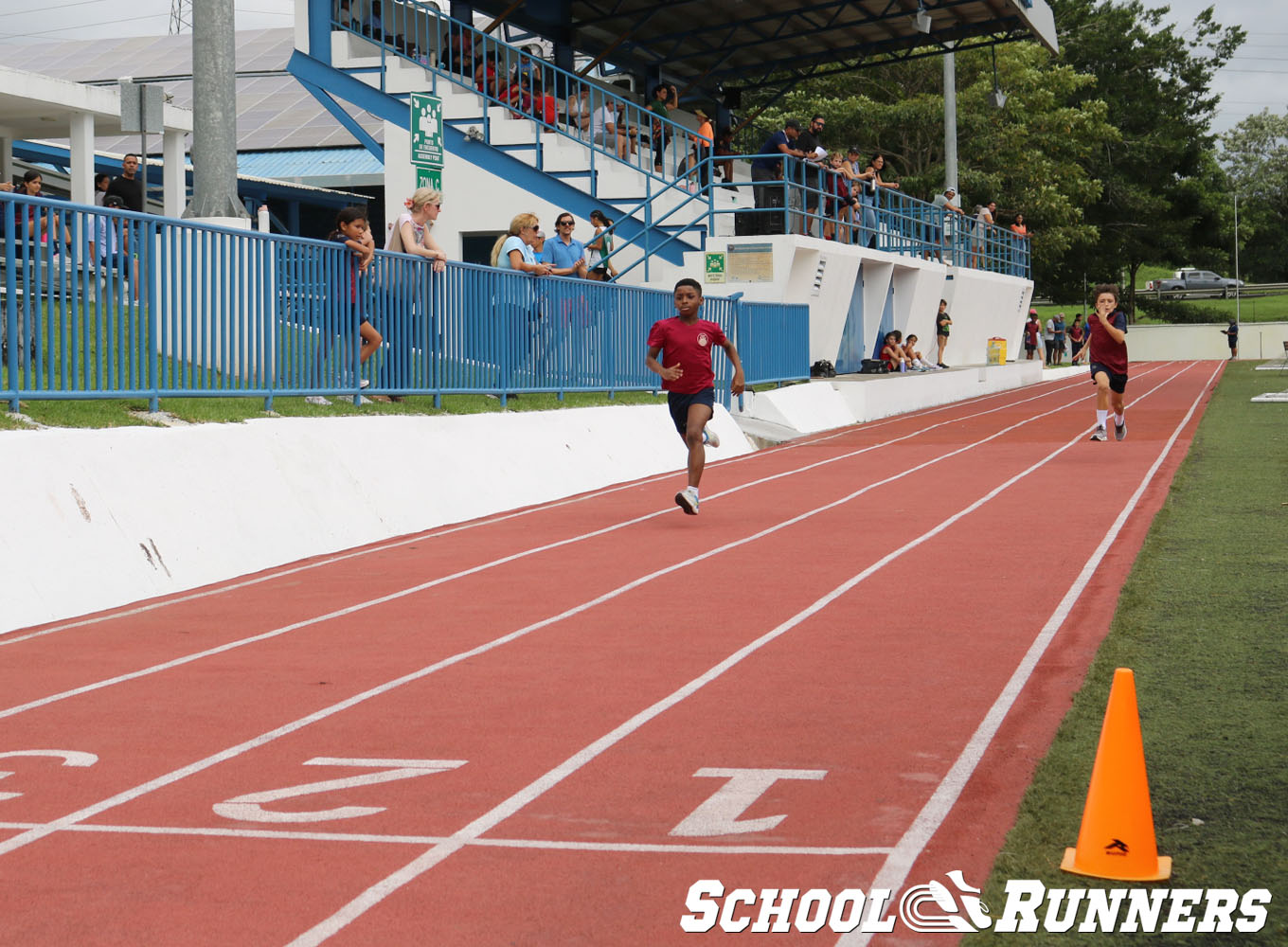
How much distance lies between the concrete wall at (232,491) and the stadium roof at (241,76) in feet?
59.1

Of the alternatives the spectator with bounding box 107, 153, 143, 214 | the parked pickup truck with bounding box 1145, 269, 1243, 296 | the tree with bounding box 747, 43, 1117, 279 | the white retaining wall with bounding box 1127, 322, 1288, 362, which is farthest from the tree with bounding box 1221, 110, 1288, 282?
the spectator with bounding box 107, 153, 143, 214

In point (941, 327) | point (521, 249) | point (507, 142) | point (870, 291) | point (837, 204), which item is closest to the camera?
point (521, 249)

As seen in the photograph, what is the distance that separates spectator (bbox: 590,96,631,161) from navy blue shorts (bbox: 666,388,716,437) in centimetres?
1628

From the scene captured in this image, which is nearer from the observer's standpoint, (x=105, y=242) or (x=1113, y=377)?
(x=105, y=242)

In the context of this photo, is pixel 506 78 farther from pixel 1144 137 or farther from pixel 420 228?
pixel 1144 137

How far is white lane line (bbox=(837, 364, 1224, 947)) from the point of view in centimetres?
486

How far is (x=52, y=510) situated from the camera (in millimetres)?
9977

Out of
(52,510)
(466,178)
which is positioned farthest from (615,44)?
(52,510)

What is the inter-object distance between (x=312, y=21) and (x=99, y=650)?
Result: 23.2m

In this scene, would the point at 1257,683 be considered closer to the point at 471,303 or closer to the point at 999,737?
the point at 999,737

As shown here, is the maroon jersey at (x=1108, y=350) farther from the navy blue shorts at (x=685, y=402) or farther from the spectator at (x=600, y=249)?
the navy blue shorts at (x=685, y=402)

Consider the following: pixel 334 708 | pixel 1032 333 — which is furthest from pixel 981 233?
pixel 334 708

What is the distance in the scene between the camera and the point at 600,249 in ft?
87.1

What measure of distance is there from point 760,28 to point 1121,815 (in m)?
34.4
